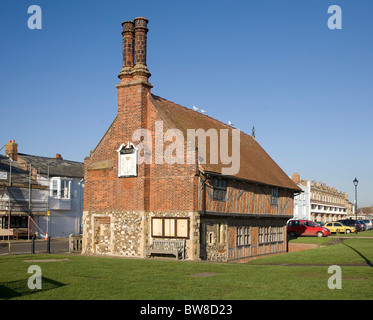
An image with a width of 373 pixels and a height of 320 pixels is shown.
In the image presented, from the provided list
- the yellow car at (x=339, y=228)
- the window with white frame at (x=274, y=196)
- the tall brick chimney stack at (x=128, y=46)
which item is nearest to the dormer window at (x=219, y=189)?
the tall brick chimney stack at (x=128, y=46)

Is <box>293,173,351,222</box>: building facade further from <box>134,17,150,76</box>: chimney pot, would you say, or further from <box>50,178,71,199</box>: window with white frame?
<box>134,17,150,76</box>: chimney pot

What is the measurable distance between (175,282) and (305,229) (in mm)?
33131

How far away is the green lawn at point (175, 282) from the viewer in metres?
10.8

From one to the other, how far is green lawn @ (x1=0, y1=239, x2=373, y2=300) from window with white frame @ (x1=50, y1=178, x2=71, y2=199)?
29.0 metres

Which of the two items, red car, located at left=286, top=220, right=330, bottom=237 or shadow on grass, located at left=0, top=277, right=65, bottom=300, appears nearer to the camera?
shadow on grass, located at left=0, top=277, right=65, bottom=300

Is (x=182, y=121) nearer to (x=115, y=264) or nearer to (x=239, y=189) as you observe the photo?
(x=239, y=189)

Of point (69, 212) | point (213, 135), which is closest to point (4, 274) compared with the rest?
point (213, 135)

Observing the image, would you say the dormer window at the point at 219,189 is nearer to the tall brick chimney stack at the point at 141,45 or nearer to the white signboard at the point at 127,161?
the white signboard at the point at 127,161

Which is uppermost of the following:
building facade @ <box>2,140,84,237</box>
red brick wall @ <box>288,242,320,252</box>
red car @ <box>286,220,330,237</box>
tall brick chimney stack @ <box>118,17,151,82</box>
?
tall brick chimney stack @ <box>118,17,151,82</box>

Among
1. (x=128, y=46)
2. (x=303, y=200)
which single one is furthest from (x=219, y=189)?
(x=303, y=200)

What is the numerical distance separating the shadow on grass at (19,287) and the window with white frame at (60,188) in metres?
33.9

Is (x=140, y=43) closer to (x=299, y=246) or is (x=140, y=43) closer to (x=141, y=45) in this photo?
(x=141, y=45)

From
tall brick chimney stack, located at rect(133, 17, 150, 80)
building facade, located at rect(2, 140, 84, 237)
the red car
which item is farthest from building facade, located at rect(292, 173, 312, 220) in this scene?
tall brick chimney stack, located at rect(133, 17, 150, 80)

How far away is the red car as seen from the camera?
42750mm
